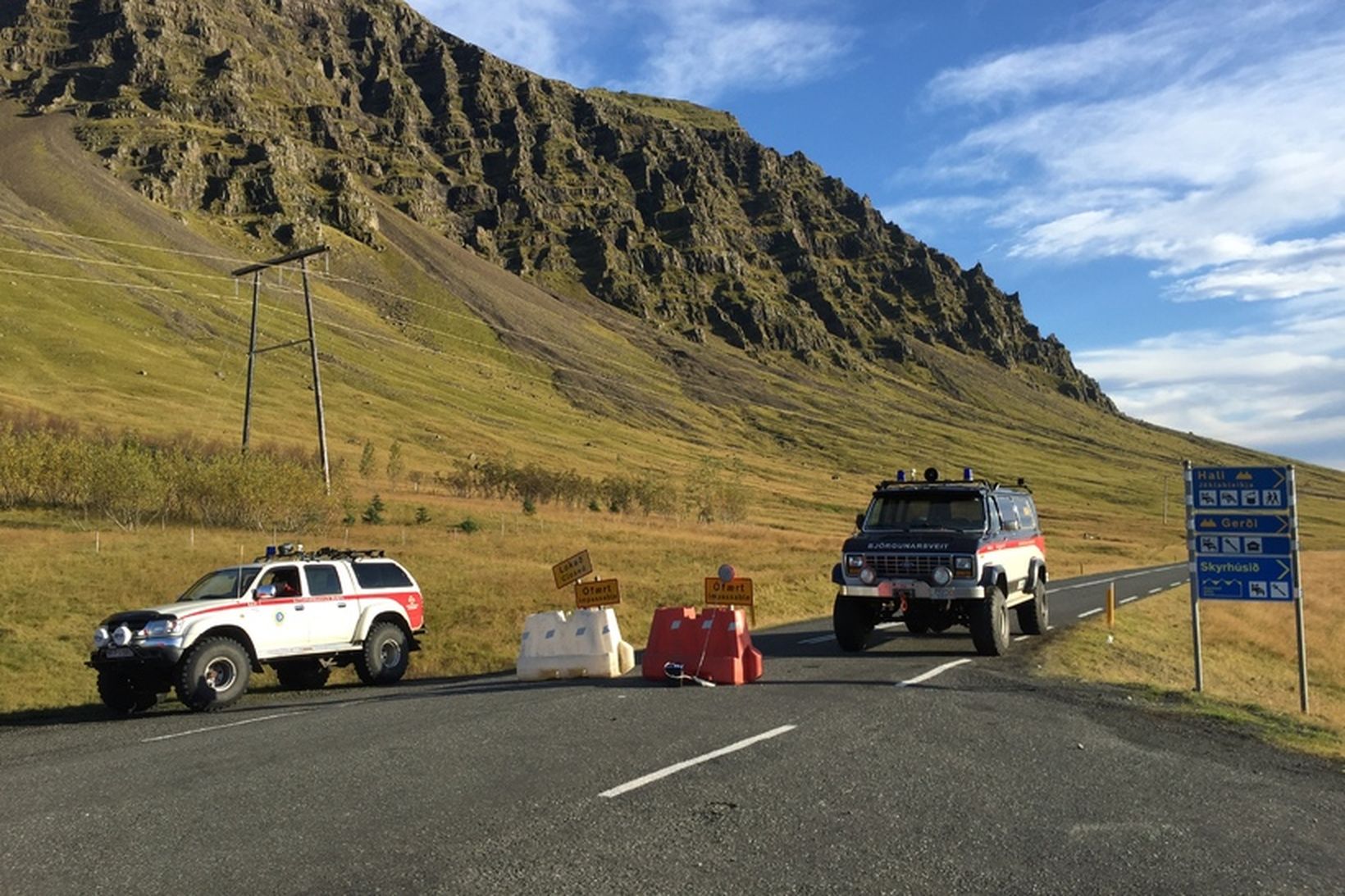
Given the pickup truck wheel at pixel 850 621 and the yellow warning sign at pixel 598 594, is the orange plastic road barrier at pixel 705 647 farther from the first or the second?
the pickup truck wheel at pixel 850 621

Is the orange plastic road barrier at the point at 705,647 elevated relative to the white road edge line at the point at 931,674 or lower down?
elevated

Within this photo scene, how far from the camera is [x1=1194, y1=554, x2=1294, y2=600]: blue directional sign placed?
13016 millimetres

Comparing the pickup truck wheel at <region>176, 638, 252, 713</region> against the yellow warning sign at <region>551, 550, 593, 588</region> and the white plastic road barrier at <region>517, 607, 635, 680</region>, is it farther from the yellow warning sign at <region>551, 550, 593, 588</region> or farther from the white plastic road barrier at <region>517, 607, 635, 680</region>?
the yellow warning sign at <region>551, 550, 593, 588</region>

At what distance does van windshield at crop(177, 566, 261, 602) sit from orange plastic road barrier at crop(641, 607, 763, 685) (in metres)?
6.35

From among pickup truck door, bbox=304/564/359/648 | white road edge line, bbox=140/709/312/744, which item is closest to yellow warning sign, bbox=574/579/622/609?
pickup truck door, bbox=304/564/359/648

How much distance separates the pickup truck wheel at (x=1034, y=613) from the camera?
18.4 metres

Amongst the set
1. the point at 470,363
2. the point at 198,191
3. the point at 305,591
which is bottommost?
the point at 305,591

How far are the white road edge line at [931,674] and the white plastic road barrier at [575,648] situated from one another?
422cm

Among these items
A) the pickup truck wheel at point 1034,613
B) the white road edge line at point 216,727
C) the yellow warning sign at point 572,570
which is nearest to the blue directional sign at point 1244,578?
the pickup truck wheel at point 1034,613

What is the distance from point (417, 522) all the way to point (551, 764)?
45.5m

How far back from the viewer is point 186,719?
12.9m

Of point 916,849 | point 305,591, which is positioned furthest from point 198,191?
point 916,849

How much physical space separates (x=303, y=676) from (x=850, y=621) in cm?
938

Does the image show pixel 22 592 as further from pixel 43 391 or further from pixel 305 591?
pixel 43 391
